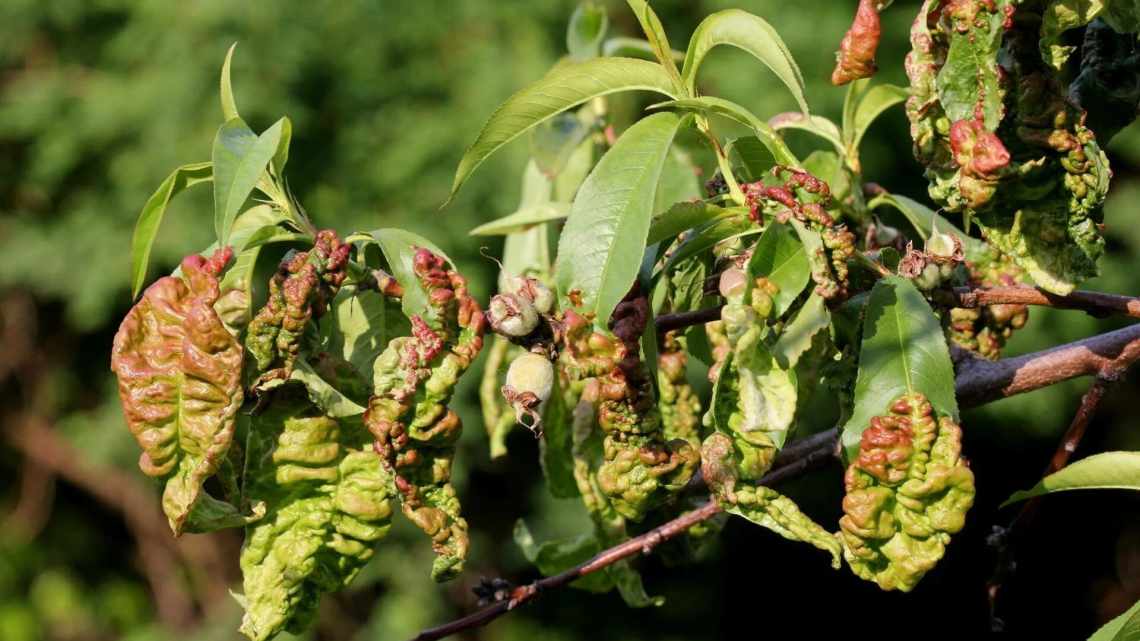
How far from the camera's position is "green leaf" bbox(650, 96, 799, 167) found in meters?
1.45

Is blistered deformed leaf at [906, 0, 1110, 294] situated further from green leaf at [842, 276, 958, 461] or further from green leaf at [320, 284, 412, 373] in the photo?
green leaf at [320, 284, 412, 373]

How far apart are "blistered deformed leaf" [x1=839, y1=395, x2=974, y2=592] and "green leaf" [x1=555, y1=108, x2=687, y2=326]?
32cm

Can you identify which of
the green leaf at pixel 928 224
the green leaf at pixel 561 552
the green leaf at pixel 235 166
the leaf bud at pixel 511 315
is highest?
the green leaf at pixel 235 166

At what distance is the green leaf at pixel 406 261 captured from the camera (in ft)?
4.68

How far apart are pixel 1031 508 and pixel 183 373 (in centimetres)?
124

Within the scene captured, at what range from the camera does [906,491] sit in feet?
4.33

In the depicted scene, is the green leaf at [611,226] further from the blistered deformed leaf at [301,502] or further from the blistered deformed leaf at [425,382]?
the blistered deformed leaf at [301,502]

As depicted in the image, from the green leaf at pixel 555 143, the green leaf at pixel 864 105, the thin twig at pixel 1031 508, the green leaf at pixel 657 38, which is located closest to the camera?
the green leaf at pixel 657 38

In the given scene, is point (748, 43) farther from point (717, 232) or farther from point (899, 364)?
point (899, 364)

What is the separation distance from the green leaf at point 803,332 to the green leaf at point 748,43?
229 mm

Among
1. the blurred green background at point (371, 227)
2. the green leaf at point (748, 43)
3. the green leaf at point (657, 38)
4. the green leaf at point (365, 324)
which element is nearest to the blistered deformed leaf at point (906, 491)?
the green leaf at point (748, 43)

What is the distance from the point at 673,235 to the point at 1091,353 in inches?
23.6

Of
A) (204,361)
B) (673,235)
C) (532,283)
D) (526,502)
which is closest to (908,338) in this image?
(673,235)

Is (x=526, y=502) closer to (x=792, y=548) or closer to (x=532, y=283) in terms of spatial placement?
(x=792, y=548)
